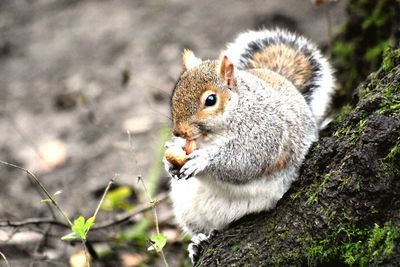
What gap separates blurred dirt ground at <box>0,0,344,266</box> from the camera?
440cm

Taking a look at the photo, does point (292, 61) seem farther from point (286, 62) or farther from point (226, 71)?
point (226, 71)

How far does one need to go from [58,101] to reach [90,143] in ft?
2.20

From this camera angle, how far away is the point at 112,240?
11.6 ft

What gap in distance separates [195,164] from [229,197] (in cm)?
25

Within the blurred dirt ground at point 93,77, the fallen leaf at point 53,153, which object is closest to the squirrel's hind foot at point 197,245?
the blurred dirt ground at point 93,77

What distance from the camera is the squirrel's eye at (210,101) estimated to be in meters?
2.38

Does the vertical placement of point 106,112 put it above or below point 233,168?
above

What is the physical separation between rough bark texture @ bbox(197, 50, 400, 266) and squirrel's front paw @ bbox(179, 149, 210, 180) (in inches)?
12.4

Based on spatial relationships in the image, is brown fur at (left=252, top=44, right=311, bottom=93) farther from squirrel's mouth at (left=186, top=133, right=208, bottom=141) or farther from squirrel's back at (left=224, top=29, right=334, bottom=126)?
squirrel's mouth at (left=186, top=133, right=208, bottom=141)

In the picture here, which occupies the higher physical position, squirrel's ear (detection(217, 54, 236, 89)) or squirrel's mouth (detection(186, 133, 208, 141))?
squirrel's ear (detection(217, 54, 236, 89))

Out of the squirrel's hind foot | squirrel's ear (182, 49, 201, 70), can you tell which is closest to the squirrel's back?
squirrel's ear (182, 49, 201, 70)

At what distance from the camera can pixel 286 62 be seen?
3070 millimetres

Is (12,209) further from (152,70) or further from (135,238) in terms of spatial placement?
(152,70)

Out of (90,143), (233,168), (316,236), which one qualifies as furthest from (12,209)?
(316,236)
